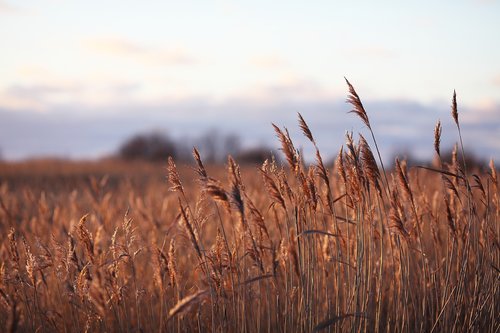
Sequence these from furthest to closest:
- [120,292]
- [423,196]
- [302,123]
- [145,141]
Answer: [145,141]
[423,196]
[120,292]
[302,123]

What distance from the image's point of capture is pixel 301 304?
337 centimetres

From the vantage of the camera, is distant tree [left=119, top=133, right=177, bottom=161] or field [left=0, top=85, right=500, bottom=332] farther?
distant tree [left=119, top=133, right=177, bottom=161]

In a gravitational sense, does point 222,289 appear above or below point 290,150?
below

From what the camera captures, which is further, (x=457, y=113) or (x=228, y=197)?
(x=457, y=113)

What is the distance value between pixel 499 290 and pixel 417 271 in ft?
1.86

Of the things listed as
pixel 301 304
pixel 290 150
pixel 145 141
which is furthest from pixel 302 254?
pixel 145 141

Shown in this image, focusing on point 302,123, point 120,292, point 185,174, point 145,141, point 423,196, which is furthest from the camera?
point 145,141

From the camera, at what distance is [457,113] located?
3.68 m

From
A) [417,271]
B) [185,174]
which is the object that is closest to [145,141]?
[185,174]

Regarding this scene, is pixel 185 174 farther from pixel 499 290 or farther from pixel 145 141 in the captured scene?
pixel 145 141

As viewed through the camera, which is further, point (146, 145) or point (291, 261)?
point (146, 145)

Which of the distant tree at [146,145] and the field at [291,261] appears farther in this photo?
the distant tree at [146,145]

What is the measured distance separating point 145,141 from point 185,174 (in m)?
28.1

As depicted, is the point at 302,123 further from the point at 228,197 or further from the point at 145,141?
the point at 145,141
